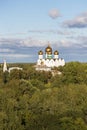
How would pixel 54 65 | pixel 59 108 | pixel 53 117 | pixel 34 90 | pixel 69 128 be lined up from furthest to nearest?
pixel 54 65 → pixel 34 90 → pixel 59 108 → pixel 53 117 → pixel 69 128

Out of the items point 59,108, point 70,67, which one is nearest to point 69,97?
point 59,108

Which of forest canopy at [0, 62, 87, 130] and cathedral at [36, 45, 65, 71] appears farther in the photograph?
cathedral at [36, 45, 65, 71]

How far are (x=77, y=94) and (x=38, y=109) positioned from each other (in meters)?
8.33

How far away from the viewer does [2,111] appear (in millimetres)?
36000

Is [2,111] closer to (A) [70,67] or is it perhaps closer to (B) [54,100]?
(B) [54,100]

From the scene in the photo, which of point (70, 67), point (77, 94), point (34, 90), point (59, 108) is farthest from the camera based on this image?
point (70, 67)

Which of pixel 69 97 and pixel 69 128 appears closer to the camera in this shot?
pixel 69 128

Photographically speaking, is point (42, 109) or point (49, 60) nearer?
point (42, 109)

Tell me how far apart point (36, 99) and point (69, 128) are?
929cm

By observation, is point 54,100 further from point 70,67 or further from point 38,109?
point 70,67

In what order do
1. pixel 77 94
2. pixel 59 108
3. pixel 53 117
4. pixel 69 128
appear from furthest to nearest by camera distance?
pixel 77 94 < pixel 59 108 < pixel 53 117 < pixel 69 128

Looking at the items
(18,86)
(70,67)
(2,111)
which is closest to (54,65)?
(70,67)

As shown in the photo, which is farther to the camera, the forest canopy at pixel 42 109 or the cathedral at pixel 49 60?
the cathedral at pixel 49 60

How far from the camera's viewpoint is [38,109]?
122ft
